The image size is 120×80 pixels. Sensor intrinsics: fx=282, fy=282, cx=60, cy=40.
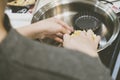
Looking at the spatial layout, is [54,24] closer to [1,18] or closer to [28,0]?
[28,0]

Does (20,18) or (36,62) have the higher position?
(36,62)

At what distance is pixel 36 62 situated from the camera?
20.5 inches

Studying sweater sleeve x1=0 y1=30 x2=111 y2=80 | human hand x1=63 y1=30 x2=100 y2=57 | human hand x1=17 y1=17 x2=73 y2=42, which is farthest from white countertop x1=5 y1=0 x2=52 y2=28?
sweater sleeve x1=0 y1=30 x2=111 y2=80

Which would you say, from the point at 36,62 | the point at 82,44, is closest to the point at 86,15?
the point at 82,44

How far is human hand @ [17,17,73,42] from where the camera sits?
958 millimetres

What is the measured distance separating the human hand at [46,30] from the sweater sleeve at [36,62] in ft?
1.36

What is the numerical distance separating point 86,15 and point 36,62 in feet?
2.15

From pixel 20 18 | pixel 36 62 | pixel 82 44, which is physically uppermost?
pixel 36 62

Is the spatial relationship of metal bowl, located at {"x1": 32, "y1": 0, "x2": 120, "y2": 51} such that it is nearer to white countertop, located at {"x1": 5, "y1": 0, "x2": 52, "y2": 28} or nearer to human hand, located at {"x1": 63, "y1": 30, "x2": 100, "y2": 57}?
white countertop, located at {"x1": 5, "y1": 0, "x2": 52, "y2": 28}

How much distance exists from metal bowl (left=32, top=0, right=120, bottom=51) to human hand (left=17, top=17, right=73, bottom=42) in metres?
0.11

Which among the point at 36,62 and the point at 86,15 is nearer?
the point at 36,62

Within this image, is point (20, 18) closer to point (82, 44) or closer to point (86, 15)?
point (86, 15)

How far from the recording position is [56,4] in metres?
1.19

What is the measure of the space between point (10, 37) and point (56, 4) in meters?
0.69
